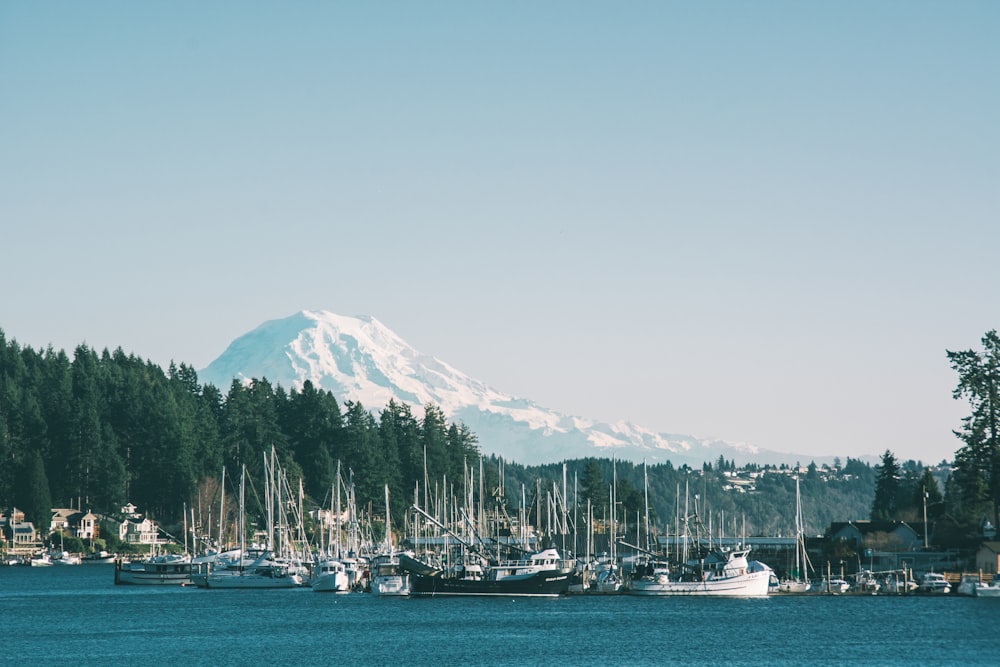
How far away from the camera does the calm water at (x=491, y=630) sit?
79.8 m

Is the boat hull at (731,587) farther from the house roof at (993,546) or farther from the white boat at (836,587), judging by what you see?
the house roof at (993,546)

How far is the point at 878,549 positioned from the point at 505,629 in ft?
261

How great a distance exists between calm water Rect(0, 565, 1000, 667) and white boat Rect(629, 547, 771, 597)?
100 cm

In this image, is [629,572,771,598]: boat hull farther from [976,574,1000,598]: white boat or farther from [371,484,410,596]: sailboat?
[371,484,410,596]: sailboat

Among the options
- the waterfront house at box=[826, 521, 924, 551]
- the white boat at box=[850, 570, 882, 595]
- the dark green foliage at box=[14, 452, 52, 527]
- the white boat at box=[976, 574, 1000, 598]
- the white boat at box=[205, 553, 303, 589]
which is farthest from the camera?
the dark green foliage at box=[14, 452, 52, 527]

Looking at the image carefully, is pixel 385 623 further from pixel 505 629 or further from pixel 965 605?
pixel 965 605

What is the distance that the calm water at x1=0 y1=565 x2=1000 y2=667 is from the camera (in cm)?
7981

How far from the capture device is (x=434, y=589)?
12075cm

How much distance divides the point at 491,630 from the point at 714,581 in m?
32.1

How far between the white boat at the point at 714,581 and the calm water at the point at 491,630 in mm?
999

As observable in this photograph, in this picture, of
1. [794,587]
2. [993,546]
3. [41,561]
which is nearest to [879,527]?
[993,546]

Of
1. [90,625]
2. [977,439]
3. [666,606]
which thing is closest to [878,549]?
[977,439]

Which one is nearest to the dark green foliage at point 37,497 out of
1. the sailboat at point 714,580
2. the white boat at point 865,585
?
the sailboat at point 714,580

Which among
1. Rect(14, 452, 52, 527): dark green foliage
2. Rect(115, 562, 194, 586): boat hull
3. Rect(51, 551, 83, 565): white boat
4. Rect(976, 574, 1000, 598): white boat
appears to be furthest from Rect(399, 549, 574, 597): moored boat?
Rect(51, 551, 83, 565): white boat
